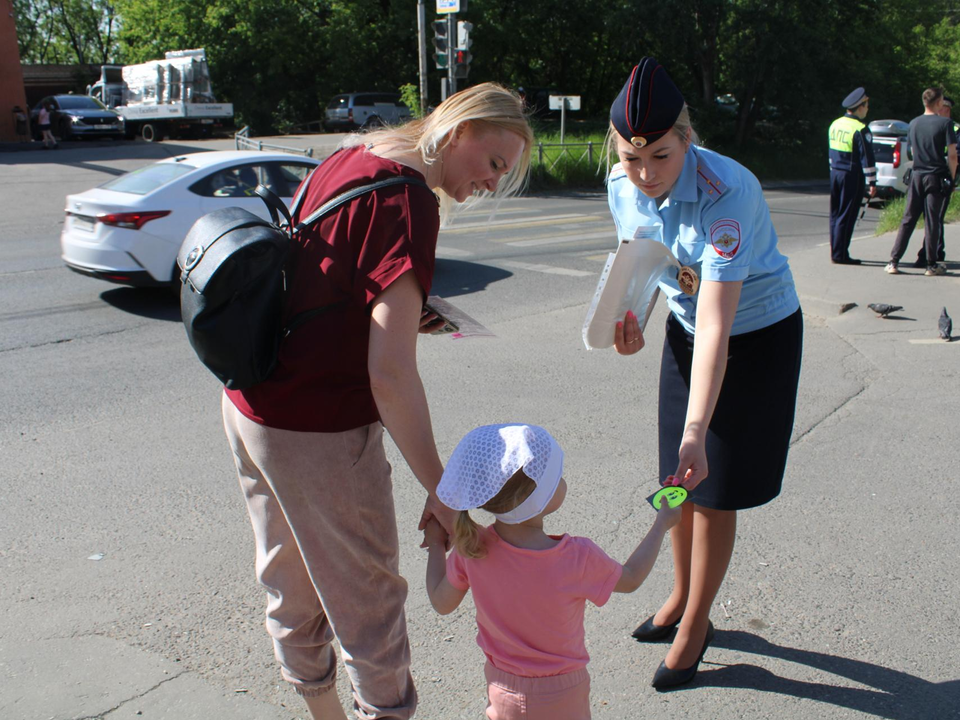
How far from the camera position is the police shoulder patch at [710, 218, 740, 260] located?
2.30 meters

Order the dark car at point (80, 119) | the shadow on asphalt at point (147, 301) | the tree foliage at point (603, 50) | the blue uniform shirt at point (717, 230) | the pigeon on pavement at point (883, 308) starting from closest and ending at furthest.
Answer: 1. the blue uniform shirt at point (717, 230)
2. the pigeon on pavement at point (883, 308)
3. the shadow on asphalt at point (147, 301)
4. the tree foliage at point (603, 50)
5. the dark car at point (80, 119)

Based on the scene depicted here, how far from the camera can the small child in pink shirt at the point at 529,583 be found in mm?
1882

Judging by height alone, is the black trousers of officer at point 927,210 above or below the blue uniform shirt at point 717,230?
below

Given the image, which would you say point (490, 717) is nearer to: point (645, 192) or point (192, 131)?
point (645, 192)

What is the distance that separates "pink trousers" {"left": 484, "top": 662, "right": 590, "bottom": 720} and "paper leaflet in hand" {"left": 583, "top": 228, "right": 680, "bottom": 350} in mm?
1000

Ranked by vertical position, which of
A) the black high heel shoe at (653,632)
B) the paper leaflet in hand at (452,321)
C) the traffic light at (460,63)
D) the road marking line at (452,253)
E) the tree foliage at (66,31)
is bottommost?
the black high heel shoe at (653,632)

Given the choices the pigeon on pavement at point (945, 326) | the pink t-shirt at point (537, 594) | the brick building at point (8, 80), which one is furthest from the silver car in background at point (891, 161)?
the brick building at point (8, 80)

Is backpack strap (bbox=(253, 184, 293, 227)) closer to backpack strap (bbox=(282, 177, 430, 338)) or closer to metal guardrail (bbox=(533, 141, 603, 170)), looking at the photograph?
backpack strap (bbox=(282, 177, 430, 338))

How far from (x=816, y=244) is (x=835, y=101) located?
2018 cm

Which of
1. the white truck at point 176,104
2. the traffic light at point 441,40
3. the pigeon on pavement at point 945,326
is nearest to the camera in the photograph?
the pigeon on pavement at point 945,326

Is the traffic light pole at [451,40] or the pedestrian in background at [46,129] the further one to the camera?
the pedestrian in background at [46,129]

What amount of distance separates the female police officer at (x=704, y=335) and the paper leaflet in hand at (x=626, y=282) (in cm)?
4

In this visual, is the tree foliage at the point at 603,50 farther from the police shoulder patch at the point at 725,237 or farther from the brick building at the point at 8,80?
the police shoulder patch at the point at 725,237

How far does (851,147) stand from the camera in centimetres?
965
